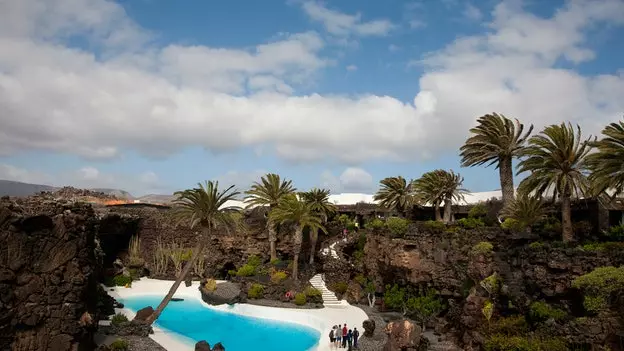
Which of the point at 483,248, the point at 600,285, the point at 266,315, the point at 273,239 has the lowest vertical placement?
the point at 266,315

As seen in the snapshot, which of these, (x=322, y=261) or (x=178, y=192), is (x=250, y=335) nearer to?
(x=178, y=192)

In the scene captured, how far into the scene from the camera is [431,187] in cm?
3731

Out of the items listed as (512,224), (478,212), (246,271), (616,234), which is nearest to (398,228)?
(478,212)

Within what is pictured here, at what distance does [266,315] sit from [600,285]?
2412 centimetres

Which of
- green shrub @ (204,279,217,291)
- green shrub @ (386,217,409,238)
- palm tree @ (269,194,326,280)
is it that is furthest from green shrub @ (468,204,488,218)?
green shrub @ (204,279,217,291)

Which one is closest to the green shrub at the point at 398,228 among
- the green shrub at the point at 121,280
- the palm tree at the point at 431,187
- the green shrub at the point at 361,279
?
the palm tree at the point at 431,187

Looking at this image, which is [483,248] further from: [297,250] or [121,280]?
[121,280]

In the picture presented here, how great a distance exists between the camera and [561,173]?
2314cm

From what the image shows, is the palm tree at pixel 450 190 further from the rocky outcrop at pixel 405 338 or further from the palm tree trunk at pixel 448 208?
the rocky outcrop at pixel 405 338

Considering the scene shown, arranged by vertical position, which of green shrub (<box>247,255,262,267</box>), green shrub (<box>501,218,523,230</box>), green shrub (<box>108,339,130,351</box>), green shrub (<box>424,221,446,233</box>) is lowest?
green shrub (<box>108,339,130,351</box>)

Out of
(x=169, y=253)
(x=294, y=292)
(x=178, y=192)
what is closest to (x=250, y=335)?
(x=294, y=292)

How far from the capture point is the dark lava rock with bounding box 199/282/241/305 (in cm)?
3753

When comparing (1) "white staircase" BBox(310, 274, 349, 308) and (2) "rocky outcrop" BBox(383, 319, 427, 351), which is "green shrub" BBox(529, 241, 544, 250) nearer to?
(2) "rocky outcrop" BBox(383, 319, 427, 351)

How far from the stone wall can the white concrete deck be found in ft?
20.2
